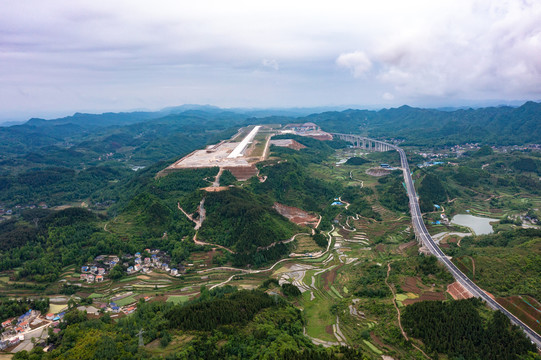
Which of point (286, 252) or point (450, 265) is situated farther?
point (286, 252)

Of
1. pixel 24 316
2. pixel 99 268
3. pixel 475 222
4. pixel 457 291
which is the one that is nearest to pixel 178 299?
pixel 99 268

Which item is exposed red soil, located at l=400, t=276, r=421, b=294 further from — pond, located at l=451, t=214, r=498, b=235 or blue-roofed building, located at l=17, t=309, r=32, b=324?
blue-roofed building, located at l=17, t=309, r=32, b=324

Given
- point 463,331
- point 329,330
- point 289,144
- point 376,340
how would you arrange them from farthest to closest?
point 289,144 → point 329,330 → point 376,340 → point 463,331

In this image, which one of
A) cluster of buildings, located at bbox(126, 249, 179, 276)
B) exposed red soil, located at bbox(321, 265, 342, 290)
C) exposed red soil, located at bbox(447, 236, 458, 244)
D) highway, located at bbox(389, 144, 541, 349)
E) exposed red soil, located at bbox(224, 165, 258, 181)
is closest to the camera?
highway, located at bbox(389, 144, 541, 349)

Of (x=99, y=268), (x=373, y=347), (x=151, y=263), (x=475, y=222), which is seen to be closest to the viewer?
(x=373, y=347)

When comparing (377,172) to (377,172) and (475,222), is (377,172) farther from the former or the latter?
(475,222)

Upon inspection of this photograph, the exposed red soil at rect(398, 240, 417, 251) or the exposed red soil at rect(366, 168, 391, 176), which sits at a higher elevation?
the exposed red soil at rect(366, 168, 391, 176)

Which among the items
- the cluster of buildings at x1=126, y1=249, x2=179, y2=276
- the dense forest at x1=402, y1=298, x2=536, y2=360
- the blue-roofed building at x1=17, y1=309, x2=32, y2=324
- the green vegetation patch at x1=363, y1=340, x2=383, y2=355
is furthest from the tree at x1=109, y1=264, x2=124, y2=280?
the dense forest at x1=402, y1=298, x2=536, y2=360
